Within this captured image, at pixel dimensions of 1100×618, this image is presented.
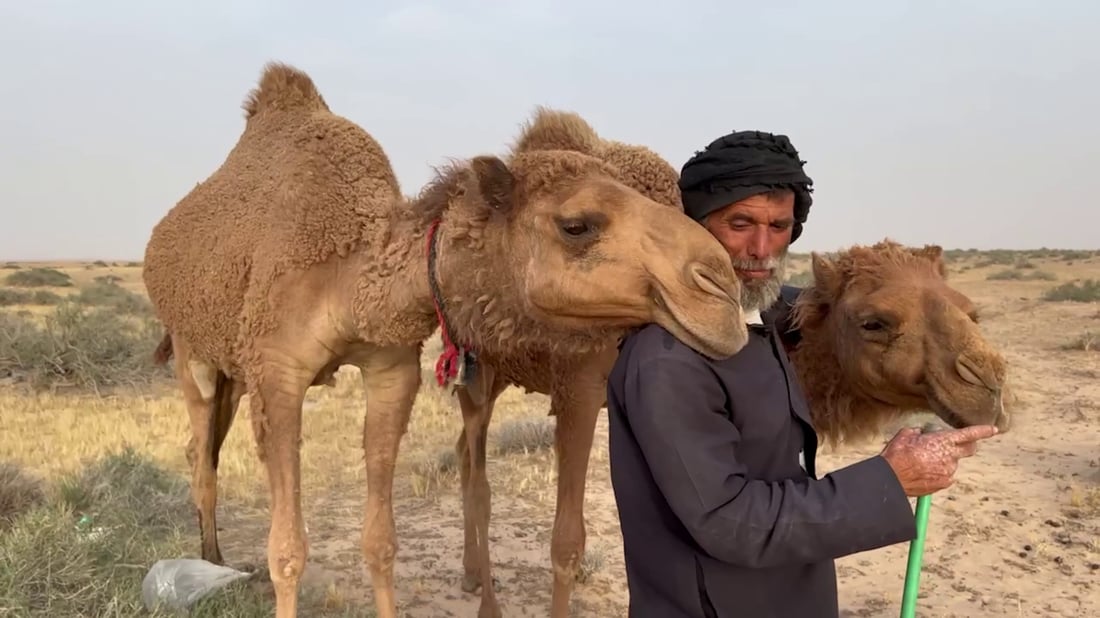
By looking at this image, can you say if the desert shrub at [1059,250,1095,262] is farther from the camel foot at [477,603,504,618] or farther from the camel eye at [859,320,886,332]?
the camel eye at [859,320,886,332]

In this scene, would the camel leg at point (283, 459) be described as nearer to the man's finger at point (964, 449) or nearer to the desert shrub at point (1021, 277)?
the man's finger at point (964, 449)

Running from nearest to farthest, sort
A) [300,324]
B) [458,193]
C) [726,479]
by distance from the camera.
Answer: [726,479] → [458,193] → [300,324]

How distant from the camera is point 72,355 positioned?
41.2 ft

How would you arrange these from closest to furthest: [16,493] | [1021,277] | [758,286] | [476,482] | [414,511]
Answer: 1. [758,286]
2. [476,482]
3. [16,493]
4. [414,511]
5. [1021,277]

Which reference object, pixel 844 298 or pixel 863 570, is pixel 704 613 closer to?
pixel 844 298

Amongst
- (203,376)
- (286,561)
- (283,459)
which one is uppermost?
(203,376)

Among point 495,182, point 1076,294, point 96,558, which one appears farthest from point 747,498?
point 1076,294

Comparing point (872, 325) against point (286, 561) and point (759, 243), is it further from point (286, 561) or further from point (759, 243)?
point (286, 561)

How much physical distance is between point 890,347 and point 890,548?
12.4 ft

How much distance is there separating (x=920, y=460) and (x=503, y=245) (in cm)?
155

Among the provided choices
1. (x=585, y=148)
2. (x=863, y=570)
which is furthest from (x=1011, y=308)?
(x=585, y=148)

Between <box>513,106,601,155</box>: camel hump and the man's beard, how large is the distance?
74.2 inches

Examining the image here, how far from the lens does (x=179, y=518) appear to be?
6.30 metres

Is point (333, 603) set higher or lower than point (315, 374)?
lower
